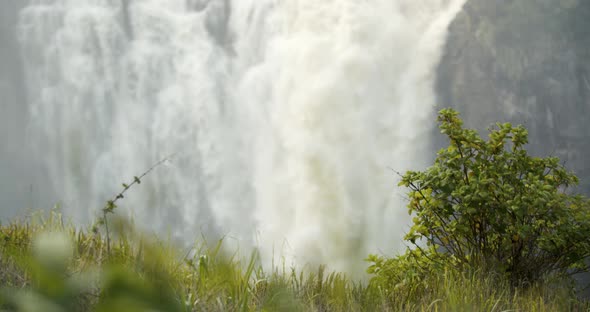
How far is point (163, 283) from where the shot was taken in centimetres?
26

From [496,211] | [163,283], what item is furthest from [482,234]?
[163,283]

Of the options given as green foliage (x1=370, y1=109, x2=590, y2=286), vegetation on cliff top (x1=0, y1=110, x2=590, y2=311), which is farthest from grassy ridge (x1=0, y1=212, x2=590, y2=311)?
green foliage (x1=370, y1=109, x2=590, y2=286)

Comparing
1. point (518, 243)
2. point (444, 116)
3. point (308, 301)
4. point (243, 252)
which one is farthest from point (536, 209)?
point (243, 252)

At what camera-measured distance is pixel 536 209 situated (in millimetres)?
3822

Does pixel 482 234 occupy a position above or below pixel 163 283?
above

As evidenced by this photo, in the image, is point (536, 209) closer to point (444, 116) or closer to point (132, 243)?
point (444, 116)

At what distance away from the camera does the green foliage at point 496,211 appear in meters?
3.80

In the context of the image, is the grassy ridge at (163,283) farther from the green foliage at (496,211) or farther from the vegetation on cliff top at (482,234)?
the green foliage at (496,211)

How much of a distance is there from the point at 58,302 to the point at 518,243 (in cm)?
421

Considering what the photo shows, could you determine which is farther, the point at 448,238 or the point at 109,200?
the point at 448,238

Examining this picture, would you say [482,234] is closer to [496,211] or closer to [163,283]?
[496,211]

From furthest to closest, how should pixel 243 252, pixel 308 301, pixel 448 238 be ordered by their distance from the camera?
pixel 448 238
pixel 308 301
pixel 243 252

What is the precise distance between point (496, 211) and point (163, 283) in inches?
155

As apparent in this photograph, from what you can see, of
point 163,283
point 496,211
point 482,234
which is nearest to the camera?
point 163,283
